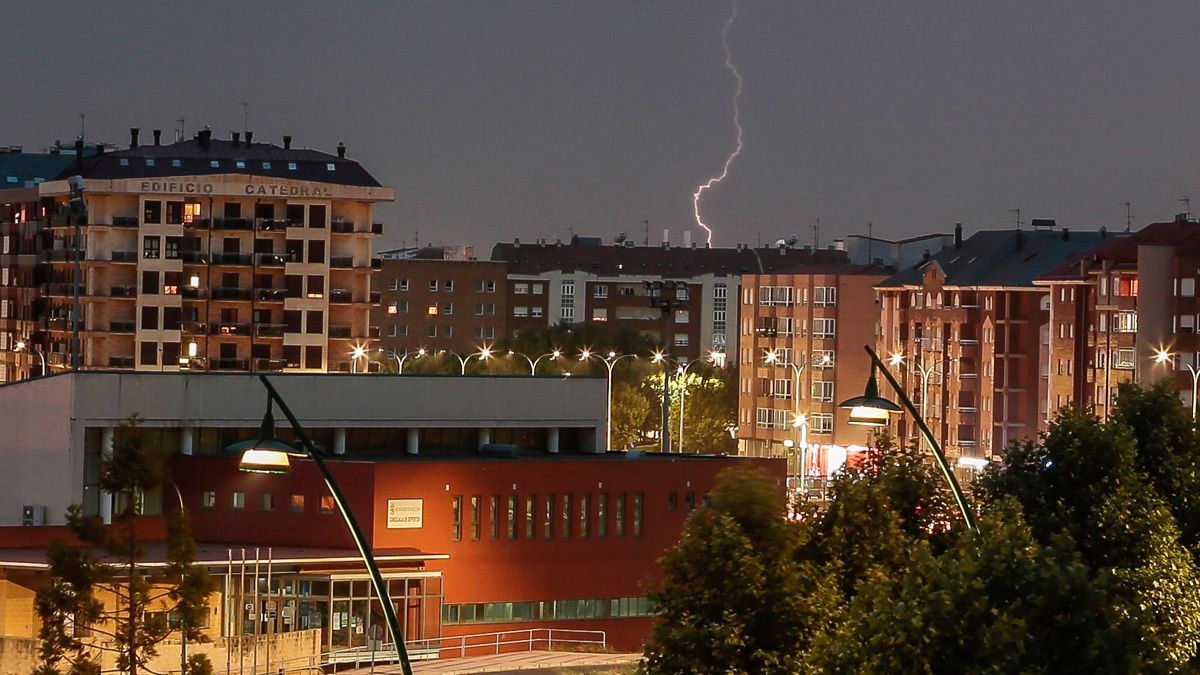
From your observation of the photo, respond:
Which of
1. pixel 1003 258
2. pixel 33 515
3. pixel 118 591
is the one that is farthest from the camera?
pixel 1003 258

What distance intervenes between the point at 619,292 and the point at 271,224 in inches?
2714

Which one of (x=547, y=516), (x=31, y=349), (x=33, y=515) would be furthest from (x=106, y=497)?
(x=31, y=349)

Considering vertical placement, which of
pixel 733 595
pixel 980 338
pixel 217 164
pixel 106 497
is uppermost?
pixel 217 164

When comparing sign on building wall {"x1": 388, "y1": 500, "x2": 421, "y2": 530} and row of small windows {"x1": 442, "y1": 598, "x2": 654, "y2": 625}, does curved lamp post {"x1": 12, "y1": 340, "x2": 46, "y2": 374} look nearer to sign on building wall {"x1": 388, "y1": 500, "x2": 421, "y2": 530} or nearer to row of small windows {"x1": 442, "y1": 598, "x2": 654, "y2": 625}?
row of small windows {"x1": 442, "y1": 598, "x2": 654, "y2": 625}

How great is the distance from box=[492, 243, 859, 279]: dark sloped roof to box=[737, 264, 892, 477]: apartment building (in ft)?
153

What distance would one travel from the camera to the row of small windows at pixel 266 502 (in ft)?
175

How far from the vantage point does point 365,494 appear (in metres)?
52.9

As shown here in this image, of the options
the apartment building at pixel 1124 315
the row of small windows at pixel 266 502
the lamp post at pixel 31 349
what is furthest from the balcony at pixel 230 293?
the row of small windows at pixel 266 502

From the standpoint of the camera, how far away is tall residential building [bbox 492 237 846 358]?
176m

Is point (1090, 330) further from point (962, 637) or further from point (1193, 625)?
point (962, 637)

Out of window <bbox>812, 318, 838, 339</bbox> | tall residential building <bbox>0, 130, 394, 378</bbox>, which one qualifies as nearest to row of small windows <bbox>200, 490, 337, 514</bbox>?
tall residential building <bbox>0, 130, 394, 378</bbox>

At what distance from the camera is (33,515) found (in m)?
56.1

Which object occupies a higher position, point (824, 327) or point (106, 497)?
point (824, 327)

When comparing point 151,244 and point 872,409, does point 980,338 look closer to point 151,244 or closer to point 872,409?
point 151,244
